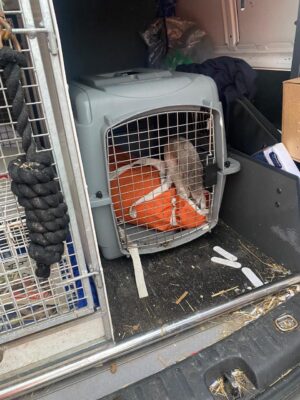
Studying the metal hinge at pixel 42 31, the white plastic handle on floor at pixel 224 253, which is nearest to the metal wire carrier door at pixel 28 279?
the metal hinge at pixel 42 31

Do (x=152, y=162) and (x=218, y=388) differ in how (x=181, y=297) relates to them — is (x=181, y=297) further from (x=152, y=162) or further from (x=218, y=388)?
(x=152, y=162)

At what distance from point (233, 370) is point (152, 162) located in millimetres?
827

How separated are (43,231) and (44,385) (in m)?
0.45

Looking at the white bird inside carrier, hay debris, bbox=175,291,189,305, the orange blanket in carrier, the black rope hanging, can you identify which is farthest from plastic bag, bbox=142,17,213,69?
the black rope hanging

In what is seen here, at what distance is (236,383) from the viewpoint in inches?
29.0

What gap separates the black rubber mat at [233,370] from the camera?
2.30 feet

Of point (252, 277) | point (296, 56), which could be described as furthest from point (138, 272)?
point (296, 56)

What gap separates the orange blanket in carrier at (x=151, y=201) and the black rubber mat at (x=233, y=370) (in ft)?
1.89

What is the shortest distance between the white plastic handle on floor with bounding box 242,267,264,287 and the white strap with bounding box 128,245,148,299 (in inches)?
14.9

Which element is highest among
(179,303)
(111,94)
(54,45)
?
(54,45)

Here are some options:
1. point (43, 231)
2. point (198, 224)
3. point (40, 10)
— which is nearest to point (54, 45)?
point (40, 10)

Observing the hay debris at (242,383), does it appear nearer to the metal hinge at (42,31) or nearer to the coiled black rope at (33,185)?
the coiled black rope at (33,185)

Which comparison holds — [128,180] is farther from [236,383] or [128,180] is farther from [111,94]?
[236,383]

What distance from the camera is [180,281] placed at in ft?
3.92
